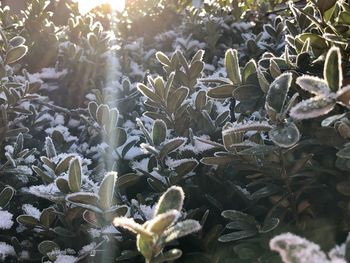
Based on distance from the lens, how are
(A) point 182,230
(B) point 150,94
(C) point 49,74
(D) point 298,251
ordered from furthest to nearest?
(C) point 49,74, (B) point 150,94, (A) point 182,230, (D) point 298,251

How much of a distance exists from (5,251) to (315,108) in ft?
3.64

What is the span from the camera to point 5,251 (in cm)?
154

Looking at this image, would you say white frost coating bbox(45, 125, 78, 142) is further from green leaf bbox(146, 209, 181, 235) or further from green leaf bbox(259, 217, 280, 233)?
green leaf bbox(146, 209, 181, 235)

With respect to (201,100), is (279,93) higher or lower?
higher

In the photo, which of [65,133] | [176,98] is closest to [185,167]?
[176,98]

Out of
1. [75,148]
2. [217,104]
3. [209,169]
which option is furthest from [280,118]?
[75,148]

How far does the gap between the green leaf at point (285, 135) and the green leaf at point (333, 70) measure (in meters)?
0.14

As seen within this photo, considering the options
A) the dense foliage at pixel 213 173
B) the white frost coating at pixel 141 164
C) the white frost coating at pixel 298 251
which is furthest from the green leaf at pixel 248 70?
the white frost coating at pixel 298 251

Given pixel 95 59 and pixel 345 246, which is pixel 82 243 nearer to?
pixel 345 246

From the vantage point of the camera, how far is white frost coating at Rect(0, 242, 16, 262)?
4.94 ft

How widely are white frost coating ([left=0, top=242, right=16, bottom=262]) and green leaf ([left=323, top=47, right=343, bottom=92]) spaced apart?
1.12 metres

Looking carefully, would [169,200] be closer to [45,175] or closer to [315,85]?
[315,85]

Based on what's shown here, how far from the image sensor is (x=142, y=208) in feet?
4.70

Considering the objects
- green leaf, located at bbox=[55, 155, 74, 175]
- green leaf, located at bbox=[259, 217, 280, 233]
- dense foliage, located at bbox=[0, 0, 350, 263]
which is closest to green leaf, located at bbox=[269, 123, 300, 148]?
dense foliage, located at bbox=[0, 0, 350, 263]
